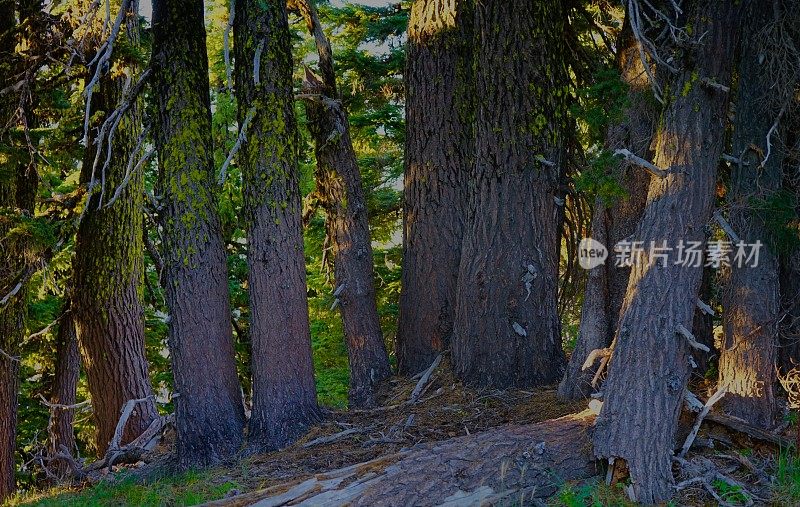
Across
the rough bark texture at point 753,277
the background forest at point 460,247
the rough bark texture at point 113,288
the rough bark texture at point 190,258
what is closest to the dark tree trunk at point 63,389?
the background forest at point 460,247

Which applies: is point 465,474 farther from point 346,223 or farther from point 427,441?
point 346,223

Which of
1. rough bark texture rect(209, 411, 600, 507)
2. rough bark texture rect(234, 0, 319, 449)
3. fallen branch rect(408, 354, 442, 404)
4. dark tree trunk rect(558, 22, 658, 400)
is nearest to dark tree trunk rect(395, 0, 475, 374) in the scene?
fallen branch rect(408, 354, 442, 404)

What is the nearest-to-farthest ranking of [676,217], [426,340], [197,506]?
[197,506]
[676,217]
[426,340]

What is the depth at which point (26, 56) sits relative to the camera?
1043 cm

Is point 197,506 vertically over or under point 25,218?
under

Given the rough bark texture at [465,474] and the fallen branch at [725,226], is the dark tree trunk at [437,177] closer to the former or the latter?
the rough bark texture at [465,474]

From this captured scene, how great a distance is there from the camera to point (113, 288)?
37.0ft

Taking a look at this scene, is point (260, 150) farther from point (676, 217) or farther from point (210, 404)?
point (676, 217)

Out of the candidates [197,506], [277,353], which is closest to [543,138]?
[277,353]

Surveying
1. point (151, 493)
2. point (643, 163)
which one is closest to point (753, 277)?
point (643, 163)

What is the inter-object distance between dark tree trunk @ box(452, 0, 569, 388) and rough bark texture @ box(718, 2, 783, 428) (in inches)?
82.1

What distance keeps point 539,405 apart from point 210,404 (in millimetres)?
3435

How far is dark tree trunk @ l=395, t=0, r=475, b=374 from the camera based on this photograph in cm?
991

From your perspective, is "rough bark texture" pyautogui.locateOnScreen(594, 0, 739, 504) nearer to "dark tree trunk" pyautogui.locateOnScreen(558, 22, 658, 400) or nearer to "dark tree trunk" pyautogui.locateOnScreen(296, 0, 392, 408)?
"dark tree trunk" pyautogui.locateOnScreen(558, 22, 658, 400)
